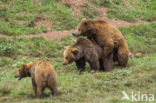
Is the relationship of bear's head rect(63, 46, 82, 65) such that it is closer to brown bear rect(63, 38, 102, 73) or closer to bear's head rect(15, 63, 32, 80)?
brown bear rect(63, 38, 102, 73)

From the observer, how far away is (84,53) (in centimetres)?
995

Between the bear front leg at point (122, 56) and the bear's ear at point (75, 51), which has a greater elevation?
the bear's ear at point (75, 51)

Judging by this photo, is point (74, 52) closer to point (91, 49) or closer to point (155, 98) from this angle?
point (91, 49)

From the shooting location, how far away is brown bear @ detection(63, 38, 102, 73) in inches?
387

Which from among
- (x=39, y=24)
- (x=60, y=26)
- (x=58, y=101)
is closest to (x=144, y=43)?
(x=60, y=26)

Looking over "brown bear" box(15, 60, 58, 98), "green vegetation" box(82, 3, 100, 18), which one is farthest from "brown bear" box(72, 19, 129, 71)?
"green vegetation" box(82, 3, 100, 18)

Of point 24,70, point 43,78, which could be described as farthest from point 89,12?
point 43,78

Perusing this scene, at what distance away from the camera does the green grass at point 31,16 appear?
15.5m

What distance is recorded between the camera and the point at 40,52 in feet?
43.9

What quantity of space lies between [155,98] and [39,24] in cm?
1053

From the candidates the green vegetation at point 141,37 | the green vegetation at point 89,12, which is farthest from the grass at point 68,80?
the green vegetation at point 89,12

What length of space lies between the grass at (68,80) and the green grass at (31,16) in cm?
165

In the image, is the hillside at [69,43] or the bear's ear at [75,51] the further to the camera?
the bear's ear at [75,51]

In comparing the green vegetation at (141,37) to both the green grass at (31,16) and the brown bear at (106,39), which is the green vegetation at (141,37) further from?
the brown bear at (106,39)
